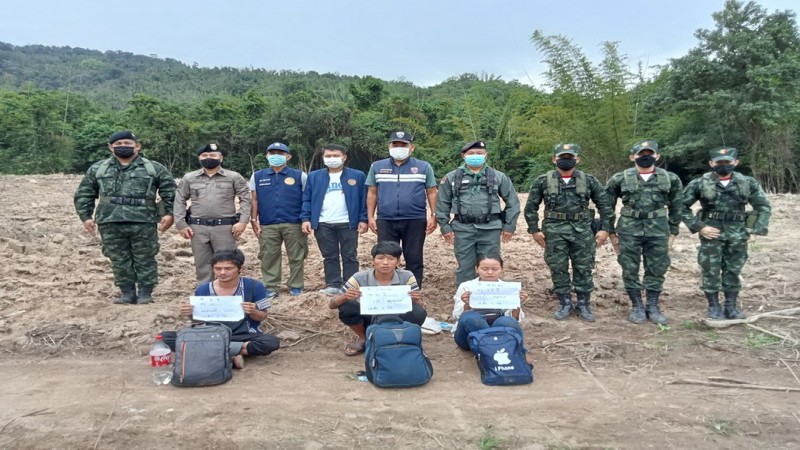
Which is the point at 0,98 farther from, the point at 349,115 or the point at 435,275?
the point at 435,275

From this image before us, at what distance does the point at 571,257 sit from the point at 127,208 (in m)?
4.79

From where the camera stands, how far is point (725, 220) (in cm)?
540

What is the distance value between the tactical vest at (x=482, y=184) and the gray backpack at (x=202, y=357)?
2.66m

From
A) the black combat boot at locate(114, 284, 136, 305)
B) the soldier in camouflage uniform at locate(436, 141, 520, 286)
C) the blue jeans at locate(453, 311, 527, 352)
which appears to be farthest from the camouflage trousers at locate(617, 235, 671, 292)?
the black combat boot at locate(114, 284, 136, 305)

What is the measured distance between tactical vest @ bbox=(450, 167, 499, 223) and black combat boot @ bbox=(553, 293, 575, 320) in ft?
4.14

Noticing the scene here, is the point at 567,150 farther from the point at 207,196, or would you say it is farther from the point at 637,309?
the point at 207,196

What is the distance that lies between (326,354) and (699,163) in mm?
19293

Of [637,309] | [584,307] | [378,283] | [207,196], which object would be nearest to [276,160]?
[207,196]

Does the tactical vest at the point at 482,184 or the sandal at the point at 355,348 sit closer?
the sandal at the point at 355,348

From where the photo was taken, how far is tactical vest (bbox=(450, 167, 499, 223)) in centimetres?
548

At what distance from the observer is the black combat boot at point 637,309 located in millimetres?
5598

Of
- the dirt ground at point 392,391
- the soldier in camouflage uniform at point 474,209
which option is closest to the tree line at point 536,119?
the dirt ground at point 392,391

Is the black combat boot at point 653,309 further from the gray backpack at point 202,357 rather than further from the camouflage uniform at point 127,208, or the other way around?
the camouflage uniform at point 127,208

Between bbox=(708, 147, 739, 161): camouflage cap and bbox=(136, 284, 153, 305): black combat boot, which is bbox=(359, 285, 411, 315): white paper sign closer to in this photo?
bbox=(136, 284, 153, 305): black combat boot
